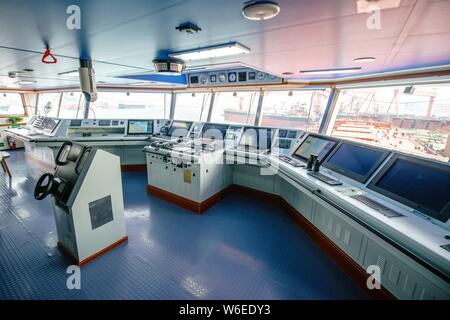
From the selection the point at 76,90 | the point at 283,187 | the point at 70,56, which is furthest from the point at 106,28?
the point at 76,90

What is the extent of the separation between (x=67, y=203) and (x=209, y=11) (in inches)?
85.1

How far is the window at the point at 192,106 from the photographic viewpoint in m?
5.46

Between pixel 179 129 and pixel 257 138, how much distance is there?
2.18m

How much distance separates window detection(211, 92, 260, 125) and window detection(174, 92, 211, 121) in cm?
31

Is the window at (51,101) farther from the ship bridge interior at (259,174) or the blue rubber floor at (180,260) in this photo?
the blue rubber floor at (180,260)

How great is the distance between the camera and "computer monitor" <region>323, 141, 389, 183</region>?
2.06 m

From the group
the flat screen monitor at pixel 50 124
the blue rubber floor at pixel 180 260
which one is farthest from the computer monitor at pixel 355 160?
the flat screen monitor at pixel 50 124

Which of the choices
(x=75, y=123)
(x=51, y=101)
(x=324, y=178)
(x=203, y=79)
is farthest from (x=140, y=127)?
(x=324, y=178)

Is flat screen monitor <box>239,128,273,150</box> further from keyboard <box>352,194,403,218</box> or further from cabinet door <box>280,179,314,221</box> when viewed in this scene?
keyboard <box>352,194,403,218</box>

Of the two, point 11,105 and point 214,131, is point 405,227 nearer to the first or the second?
point 214,131

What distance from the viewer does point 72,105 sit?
6766mm
